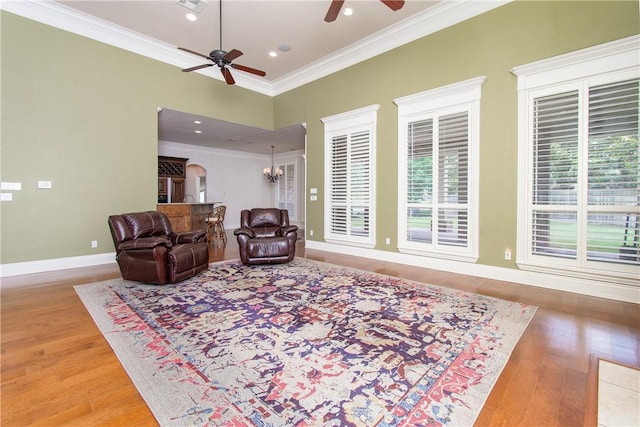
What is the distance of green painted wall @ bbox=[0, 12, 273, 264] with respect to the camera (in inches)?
166

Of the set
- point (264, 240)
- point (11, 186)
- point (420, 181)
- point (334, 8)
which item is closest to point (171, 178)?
point (11, 186)

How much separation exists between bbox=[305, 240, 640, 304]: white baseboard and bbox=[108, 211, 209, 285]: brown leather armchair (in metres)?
3.15

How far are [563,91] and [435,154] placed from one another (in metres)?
1.68

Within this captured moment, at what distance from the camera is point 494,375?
186cm

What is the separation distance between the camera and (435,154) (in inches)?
181

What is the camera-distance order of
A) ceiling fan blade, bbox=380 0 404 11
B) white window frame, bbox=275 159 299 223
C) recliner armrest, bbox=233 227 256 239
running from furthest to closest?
white window frame, bbox=275 159 299 223
recliner armrest, bbox=233 227 256 239
ceiling fan blade, bbox=380 0 404 11

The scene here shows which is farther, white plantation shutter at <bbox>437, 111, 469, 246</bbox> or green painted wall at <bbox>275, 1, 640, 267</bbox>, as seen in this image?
white plantation shutter at <bbox>437, 111, 469, 246</bbox>

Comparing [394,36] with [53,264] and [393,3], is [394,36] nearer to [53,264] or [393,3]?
[393,3]

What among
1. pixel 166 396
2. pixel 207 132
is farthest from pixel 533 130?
pixel 207 132

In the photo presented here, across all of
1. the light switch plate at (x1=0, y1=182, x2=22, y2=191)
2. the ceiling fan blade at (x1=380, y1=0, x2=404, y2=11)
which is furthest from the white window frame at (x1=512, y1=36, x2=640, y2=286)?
the light switch plate at (x1=0, y1=182, x2=22, y2=191)

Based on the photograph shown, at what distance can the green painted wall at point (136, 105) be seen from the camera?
386 cm

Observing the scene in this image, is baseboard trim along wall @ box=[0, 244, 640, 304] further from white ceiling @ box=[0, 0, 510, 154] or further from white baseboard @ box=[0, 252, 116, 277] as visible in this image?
white ceiling @ box=[0, 0, 510, 154]

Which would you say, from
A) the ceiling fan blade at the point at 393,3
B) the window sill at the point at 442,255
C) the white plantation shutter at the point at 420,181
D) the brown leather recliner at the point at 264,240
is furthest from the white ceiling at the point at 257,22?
the window sill at the point at 442,255

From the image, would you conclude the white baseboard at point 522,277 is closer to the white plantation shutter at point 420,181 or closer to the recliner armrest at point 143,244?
the white plantation shutter at point 420,181
